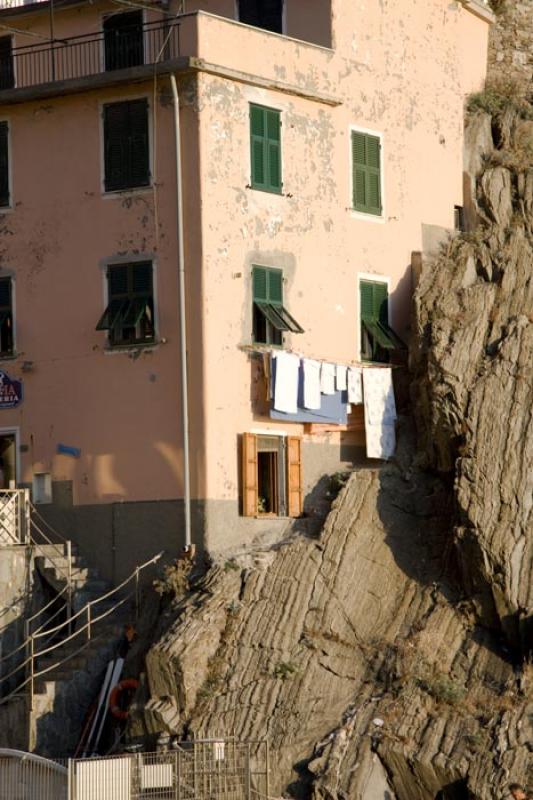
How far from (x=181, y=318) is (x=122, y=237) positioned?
225cm

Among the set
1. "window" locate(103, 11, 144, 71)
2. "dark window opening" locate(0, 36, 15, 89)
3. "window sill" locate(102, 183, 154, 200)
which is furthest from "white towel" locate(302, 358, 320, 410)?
"dark window opening" locate(0, 36, 15, 89)

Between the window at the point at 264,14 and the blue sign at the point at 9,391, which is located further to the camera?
the window at the point at 264,14

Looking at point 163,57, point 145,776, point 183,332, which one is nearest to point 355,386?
point 183,332

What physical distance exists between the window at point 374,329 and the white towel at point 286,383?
227 cm

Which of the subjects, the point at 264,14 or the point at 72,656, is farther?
the point at 264,14

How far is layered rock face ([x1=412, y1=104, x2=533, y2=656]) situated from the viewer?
4225cm

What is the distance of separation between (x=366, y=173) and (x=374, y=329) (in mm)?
3213

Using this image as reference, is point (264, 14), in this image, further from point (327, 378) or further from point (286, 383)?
point (286, 383)

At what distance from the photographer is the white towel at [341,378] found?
45.8 meters

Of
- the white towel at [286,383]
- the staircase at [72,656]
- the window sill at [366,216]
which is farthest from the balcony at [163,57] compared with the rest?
the staircase at [72,656]

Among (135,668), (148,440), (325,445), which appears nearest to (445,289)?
(325,445)

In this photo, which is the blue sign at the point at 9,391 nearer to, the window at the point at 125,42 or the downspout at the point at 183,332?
the downspout at the point at 183,332

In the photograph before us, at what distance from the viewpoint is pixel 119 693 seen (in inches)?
1655

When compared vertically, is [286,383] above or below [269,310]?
below
